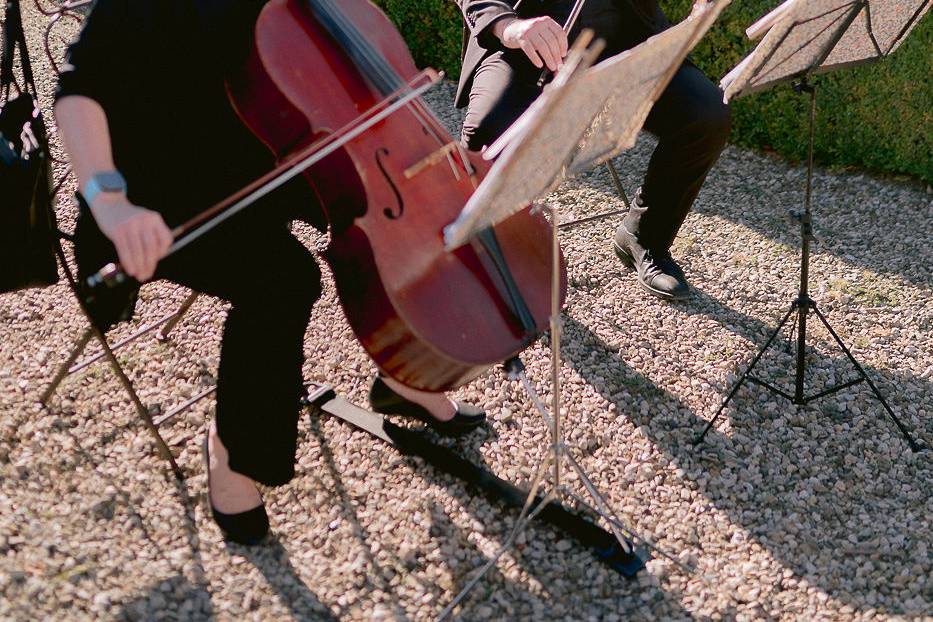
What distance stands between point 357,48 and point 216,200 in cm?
57

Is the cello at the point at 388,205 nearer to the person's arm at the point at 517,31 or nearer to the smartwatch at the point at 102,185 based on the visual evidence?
the smartwatch at the point at 102,185

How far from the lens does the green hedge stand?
442 centimetres

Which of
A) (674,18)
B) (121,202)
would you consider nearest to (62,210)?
(121,202)

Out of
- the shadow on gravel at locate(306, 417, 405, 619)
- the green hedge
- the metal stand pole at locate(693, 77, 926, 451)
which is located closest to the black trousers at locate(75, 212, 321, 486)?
the shadow on gravel at locate(306, 417, 405, 619)

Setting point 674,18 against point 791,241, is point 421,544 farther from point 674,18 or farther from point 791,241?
point 674,18

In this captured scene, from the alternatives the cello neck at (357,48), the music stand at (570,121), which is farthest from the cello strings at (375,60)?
the music stand at (570,121)

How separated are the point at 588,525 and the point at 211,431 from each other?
1.12 metres

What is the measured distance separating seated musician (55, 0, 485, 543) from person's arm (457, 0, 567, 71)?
3.05ft

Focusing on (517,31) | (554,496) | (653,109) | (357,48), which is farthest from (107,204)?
(653,109)

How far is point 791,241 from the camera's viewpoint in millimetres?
4043

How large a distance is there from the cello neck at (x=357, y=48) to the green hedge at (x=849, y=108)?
3039 mm

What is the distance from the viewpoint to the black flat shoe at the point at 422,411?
9.29 ft

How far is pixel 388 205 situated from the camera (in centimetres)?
218

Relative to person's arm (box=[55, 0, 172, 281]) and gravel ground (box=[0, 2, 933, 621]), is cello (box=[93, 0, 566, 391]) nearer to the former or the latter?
person's arm (box=[55, 0, 172, 281])
